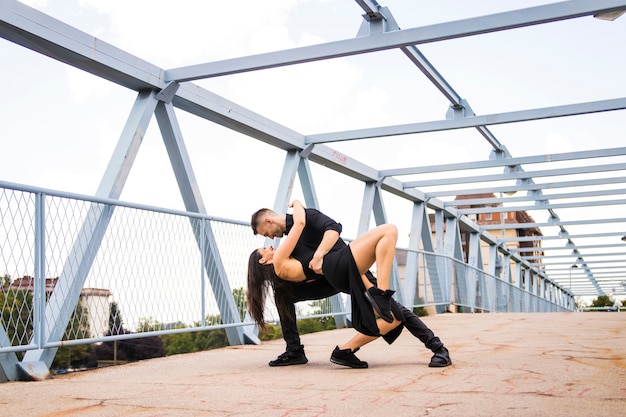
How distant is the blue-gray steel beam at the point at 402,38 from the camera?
6.22 meters

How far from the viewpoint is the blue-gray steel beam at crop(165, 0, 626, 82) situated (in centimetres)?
622

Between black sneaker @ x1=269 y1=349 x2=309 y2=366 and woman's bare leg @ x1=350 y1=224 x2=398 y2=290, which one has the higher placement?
woman's bare leg @ x1=350 y1=224 x2=398 y2=290

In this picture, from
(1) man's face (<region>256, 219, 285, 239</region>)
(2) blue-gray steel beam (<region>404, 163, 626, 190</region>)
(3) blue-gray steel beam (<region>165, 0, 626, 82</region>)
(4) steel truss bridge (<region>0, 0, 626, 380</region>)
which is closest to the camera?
(1) man's face (<region>256, 219, 285, 239</region>)

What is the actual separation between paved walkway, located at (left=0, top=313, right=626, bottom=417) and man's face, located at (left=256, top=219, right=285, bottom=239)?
0.88 metres

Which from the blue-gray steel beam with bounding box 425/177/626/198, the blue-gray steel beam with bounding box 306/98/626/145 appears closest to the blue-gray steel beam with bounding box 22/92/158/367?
the blue-gray steel beam with bounding box 306/98/626/145

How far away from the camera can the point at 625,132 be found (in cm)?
1273

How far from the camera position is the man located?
457 cm

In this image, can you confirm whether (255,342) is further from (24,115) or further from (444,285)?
(444,285)

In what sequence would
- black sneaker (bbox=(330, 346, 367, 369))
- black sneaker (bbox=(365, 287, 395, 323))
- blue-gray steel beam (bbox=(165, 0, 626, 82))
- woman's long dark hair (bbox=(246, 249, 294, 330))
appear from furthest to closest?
blue-gray steel beam (bbox=(165, 0, 626, 82)) → woman's long dark hair (bbox=(246, 249, 294, 330)) → black sneaker (bbox=(330, 346, 367, 369)) → black sneaker (bbox=(365, 287, 395, 323))

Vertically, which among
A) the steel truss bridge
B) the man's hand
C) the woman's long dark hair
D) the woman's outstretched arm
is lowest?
the woman's long dark hair

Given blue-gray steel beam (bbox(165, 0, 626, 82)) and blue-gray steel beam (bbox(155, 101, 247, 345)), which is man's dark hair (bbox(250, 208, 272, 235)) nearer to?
blue-gray steel beam (bbox(155, 101, 247, 345))

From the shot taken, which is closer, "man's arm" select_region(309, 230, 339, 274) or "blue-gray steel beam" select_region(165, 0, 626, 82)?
"man's arm" select_region(309, 230, 339, 274)

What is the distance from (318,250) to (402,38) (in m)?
2.98

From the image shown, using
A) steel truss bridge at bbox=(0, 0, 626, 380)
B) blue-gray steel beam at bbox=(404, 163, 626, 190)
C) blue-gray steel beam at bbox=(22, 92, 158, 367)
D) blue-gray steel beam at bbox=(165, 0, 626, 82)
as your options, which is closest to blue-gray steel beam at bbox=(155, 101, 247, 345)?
steel truss bridge at bbox=(0, 0, 626, 380)
